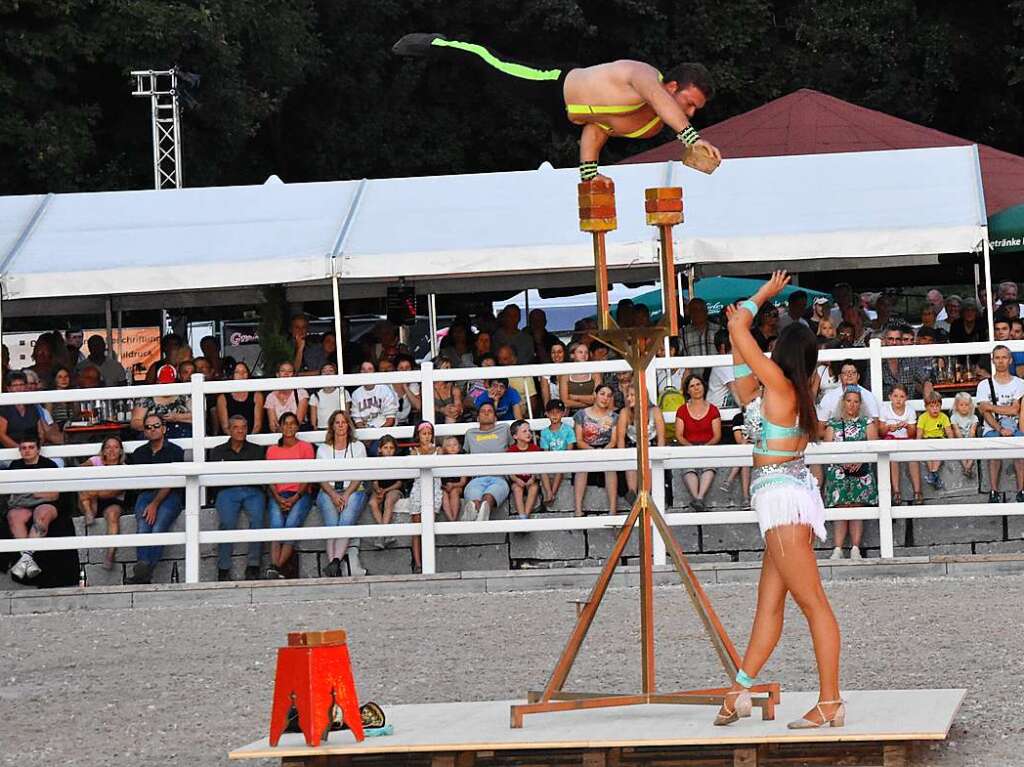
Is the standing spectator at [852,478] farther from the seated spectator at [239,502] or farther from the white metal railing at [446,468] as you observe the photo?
the seated spectator at [239,502]

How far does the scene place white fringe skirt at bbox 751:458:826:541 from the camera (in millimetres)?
7008

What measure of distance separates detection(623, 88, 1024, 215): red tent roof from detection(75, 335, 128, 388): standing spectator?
538cm

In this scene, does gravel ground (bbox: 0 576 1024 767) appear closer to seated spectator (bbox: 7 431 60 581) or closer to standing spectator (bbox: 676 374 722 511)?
seated spectator (bbox: 7 431 60 581)

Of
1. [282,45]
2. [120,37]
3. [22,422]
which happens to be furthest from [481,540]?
[282,45]

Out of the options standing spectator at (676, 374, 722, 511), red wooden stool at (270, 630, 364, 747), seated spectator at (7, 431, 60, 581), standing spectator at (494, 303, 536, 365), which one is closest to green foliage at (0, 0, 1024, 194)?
standing spectator at (494, 303, 536, 365)

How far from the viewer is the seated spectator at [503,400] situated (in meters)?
14.5

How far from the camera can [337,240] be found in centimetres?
1622

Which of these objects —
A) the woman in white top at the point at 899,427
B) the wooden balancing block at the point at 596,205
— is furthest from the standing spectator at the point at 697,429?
the wooden balancing block at the point at 596,205

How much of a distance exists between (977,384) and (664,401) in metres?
2.27

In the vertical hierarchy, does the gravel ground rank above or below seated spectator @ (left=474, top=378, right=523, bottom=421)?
below

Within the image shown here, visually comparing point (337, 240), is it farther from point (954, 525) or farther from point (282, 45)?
point (282, 45)

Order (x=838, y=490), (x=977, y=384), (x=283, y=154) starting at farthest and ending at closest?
(x=283, y=154), (x=977, y=384), (x=838, y=490)

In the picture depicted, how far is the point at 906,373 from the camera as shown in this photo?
14742mm

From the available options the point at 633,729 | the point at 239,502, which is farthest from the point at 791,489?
the point at 239,502
